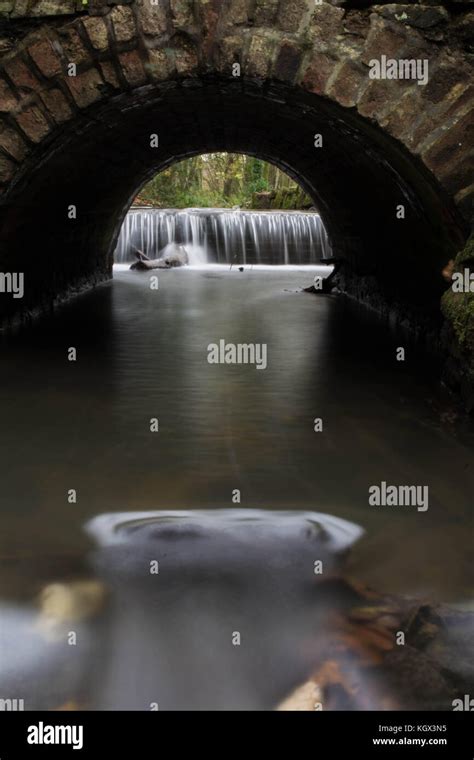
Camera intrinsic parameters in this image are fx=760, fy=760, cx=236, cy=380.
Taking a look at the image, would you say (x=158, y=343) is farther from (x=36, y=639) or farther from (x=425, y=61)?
(x=36, y=639)

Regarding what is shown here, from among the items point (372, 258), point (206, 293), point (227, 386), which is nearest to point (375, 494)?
point (227, 386)

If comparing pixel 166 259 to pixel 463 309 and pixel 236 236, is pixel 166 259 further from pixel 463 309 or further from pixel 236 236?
pixel 463 309

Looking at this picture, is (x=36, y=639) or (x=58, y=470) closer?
(x=36, y=639)

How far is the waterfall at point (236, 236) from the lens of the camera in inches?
810

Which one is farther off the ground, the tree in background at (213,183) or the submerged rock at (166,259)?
the tree in background at (213,183)

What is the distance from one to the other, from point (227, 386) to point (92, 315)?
4.35 m

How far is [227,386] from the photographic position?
654 cm

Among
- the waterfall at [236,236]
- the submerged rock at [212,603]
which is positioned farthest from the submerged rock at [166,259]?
the submerged rock at [212,603]
